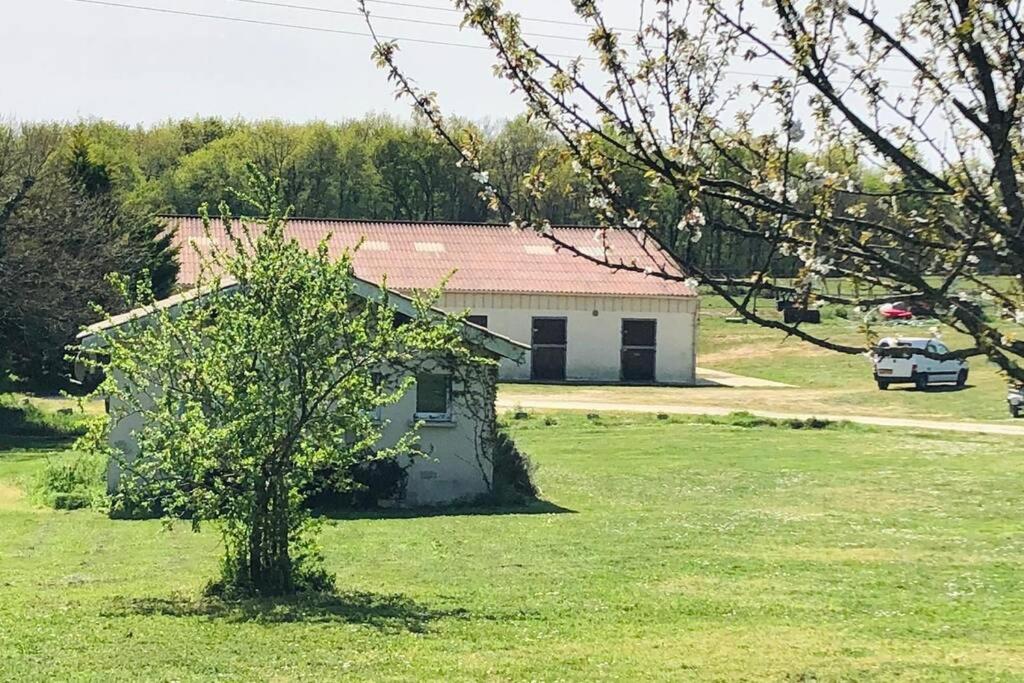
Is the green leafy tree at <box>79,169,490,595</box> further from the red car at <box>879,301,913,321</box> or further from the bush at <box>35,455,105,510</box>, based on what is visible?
the bush at <box>35,455,105,510</box>

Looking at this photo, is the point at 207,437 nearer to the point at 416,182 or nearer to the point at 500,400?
the point at 500,400

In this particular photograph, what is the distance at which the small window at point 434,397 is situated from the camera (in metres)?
24.2

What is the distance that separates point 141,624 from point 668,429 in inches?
1017

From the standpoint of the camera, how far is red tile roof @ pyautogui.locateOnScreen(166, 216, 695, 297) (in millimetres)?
52156

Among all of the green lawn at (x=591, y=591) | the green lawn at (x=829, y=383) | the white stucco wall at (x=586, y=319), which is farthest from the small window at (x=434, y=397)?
the white stucco wall at (x=586, y=319)

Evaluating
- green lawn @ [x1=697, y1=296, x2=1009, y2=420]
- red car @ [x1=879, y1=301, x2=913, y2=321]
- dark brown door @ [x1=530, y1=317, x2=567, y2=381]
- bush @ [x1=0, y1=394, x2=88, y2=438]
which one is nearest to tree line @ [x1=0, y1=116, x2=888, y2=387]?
red car @ [x1=879, y1=301, x2=913, y2=321]

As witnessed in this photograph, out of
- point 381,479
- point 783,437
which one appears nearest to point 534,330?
point 783,437

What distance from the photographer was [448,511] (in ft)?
76.7

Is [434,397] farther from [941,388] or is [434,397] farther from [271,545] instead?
[941,388]

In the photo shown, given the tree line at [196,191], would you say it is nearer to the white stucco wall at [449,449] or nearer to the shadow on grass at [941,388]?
the white stucco wall at [449,449]

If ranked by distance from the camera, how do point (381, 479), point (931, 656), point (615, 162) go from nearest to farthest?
point (615, 162), point (931, 656), point (381, 479)

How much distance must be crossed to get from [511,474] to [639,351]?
28.3m

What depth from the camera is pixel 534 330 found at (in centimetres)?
5238

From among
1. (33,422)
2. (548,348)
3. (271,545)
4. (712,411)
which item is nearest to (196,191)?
(548,348)
